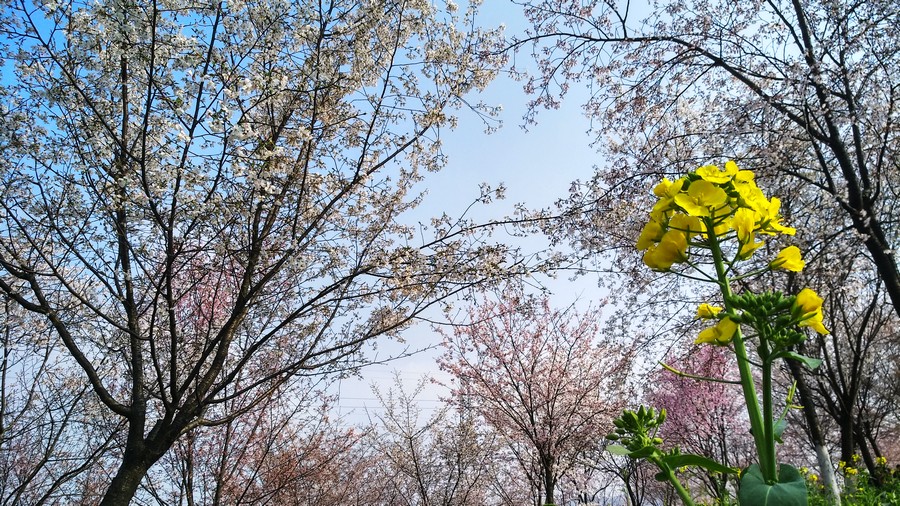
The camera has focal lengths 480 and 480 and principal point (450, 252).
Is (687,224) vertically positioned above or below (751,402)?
above

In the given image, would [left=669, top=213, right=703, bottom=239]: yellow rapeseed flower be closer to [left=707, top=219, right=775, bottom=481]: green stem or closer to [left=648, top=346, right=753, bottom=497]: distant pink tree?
[left=707, top=219, right=775, bottom=481]: green stem

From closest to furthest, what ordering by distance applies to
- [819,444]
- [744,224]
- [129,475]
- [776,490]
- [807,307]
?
[776,490]
[807,307]
[744,224]
[129,475]
[819,444]

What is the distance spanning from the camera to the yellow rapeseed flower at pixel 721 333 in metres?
0.82

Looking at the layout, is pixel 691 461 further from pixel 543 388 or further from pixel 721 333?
pixel 543 388

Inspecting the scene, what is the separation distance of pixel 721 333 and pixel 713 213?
0.77 ft

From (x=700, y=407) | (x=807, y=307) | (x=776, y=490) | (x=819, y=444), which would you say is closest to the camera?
(x=776, y=490)

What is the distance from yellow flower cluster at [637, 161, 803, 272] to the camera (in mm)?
917

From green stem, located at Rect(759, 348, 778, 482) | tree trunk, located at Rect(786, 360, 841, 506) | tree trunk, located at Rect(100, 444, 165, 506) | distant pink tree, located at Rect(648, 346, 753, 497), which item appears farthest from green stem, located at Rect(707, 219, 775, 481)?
distant pink tree, located at Rect(648, 346, 753, 497)

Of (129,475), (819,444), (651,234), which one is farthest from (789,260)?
(819,444)

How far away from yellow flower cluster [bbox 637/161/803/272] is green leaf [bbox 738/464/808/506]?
39 centimetres

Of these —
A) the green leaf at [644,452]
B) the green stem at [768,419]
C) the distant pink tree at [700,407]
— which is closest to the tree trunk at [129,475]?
the green leaf at [644,452]

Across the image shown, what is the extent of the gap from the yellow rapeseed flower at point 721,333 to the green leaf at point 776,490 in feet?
0.71

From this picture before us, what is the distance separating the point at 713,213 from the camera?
930 millimetres

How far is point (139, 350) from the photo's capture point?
364 centimetres
